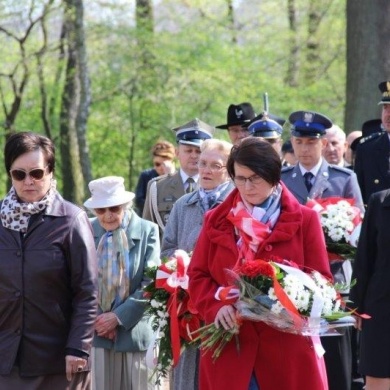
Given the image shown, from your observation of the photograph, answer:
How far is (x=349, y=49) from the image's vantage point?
629 inches

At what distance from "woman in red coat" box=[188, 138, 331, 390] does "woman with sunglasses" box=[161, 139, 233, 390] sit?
1.73m

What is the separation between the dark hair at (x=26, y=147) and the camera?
649 cm

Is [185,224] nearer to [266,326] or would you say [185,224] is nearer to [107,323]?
[107,323]

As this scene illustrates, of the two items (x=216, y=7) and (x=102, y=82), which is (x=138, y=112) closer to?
(x=102, y=82)

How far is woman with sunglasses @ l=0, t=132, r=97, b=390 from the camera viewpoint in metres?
6.36

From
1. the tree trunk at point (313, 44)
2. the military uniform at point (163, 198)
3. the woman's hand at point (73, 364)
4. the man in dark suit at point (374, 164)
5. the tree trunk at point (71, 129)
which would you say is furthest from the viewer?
the tree trunk at point (313, 44)

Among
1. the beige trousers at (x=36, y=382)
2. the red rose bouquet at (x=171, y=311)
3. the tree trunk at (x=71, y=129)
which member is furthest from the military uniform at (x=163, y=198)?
the tree trunk at (x=71, y=129)

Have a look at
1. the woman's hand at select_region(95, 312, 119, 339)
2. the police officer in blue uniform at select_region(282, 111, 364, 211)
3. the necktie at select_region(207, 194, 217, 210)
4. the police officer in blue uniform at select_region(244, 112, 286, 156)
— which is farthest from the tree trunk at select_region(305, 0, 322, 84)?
the woman's hand at select_region(95, 312, 119, 339)

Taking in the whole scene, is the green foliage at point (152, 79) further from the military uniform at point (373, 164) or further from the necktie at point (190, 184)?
the necktie at point (190, 184)

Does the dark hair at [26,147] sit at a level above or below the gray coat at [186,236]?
above

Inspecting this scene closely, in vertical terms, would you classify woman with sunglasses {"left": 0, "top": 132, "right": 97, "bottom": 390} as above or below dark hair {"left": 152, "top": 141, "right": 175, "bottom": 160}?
below

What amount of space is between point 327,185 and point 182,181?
4.90 ft

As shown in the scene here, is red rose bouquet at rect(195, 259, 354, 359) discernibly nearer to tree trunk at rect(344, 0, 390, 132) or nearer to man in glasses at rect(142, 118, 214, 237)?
man in glasses at rect(142, 118, 214, 237)

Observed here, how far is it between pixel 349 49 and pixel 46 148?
10042mm
